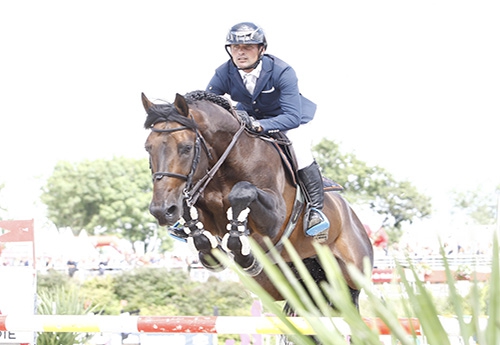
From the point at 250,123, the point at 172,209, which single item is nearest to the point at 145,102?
the point at 250,123

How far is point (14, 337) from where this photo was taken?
5031 millimetres

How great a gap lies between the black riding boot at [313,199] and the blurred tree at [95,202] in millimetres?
52325

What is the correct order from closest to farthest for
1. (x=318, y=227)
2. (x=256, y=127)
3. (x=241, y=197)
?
(x=241, y=197) → (x=256, y=127) → (x=318, y=227)

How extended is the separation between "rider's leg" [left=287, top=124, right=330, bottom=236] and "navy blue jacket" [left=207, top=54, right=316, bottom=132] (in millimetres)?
149

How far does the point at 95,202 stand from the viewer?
5728 cm

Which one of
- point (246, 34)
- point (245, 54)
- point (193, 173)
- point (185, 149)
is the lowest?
point (193, 173)

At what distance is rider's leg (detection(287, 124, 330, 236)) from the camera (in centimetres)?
446

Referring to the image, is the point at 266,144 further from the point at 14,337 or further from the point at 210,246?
the point at 14,337

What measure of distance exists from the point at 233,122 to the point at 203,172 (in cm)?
43

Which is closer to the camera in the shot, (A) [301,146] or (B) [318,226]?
(B) [318,226]

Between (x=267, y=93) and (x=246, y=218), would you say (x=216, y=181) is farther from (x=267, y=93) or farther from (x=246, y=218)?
(x=267, y=93)

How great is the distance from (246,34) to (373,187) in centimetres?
5135

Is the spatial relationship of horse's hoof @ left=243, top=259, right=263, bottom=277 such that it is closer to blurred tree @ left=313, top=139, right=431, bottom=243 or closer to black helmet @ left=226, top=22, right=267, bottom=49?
black helmet @ left=226, top=22, right=267, bottom=49

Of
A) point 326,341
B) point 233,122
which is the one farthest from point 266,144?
point 326,341
